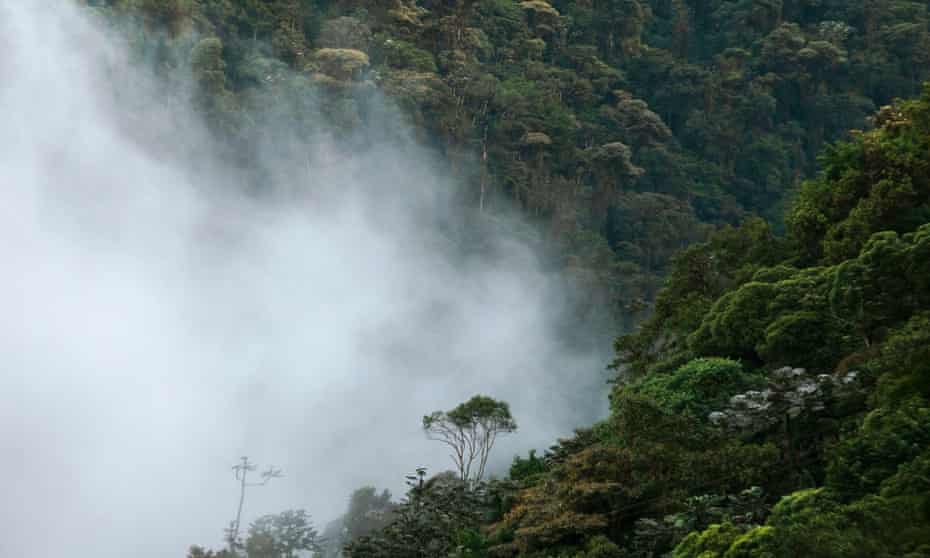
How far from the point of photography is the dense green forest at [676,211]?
1900 cm

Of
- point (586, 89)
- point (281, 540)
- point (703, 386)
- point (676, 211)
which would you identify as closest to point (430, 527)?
point (703, 386)

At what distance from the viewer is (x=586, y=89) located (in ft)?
263

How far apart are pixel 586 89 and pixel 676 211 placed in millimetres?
12784

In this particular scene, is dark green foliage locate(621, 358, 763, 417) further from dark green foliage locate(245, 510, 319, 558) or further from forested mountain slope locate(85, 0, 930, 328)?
forested mountain slope locate(85, 0, 930, 328)

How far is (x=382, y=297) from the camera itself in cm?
6869

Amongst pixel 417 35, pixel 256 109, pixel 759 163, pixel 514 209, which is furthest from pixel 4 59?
pixel 759 163

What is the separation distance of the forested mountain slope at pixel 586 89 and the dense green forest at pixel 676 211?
0.60 ft

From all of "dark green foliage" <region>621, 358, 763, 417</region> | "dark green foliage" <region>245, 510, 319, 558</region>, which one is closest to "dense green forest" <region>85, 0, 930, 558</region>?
"dark green foliage" <region>621, 358, 763, 417</region>

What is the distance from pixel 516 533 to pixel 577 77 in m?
61.7

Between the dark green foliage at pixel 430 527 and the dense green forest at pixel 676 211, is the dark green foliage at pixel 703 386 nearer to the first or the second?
the dense green forest at pixel 676 211

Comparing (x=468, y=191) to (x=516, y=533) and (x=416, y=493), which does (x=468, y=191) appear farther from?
(x=516, y=533)

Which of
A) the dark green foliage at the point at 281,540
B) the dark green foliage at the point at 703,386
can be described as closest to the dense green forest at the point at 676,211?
the dark green foliage at the point at 703,386

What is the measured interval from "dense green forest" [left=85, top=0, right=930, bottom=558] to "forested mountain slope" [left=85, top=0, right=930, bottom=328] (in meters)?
0.18

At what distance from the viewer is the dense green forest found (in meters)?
19.0
